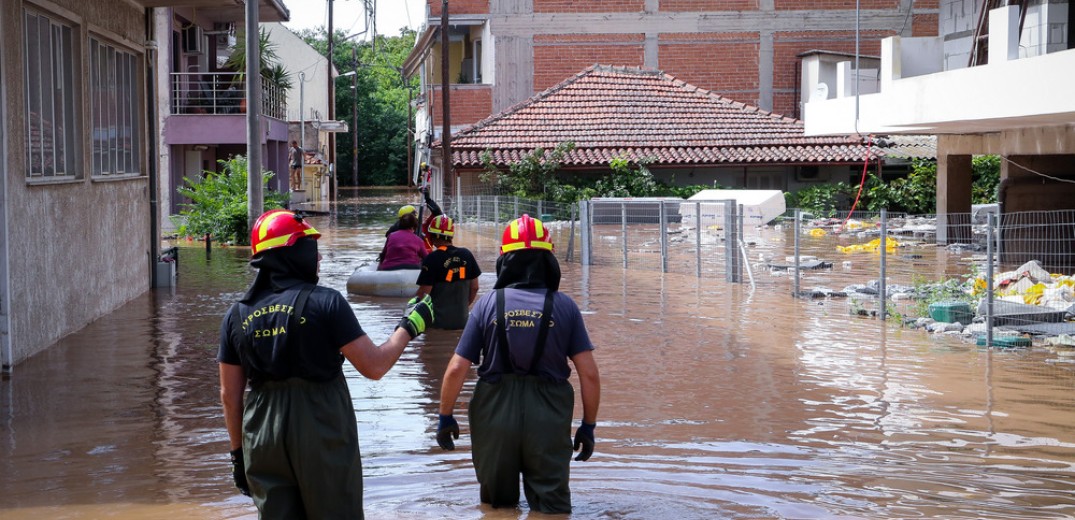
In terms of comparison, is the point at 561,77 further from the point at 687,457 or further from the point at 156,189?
the point at 687,457

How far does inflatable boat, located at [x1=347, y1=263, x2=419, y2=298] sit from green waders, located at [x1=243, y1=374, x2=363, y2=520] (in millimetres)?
11597

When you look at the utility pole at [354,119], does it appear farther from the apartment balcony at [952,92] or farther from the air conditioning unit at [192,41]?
the apartment balcony at [952,92]

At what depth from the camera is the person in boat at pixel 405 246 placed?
48.7 ft

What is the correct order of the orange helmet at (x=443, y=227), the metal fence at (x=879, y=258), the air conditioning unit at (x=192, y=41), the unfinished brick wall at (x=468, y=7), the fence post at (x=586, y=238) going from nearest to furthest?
the orange helmet at (x=443, y=227) → the metal fence at (x=879, y=258) → the fence post at (x=586, y=238) → the air conditioning unit at (x=192, y=41) → the unfinished brick wall at (x=468, y=7)

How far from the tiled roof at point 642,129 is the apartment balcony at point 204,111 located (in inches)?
271

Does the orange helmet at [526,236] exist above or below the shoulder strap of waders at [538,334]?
above

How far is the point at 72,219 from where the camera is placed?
45.7ft

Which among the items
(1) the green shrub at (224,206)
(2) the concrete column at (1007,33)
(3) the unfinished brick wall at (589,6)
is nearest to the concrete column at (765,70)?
(3) the unfinished brick wall at (589,6)

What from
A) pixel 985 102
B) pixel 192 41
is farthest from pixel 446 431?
pixel 192 41

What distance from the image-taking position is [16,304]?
1166cm

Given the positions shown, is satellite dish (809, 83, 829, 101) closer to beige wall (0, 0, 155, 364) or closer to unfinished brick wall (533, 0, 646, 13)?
beige wall (0, 0, 155, 364)

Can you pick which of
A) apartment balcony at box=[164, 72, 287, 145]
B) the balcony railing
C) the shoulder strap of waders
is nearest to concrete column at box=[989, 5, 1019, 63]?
the shoulder strap of waders

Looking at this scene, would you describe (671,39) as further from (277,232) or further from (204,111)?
(277,232)

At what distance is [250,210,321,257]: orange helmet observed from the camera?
5.19m
